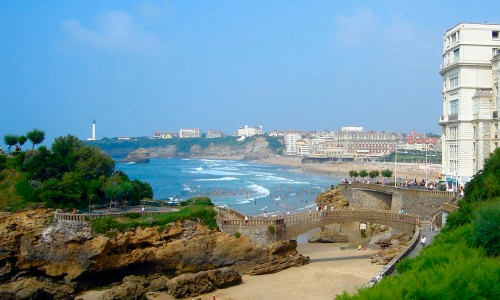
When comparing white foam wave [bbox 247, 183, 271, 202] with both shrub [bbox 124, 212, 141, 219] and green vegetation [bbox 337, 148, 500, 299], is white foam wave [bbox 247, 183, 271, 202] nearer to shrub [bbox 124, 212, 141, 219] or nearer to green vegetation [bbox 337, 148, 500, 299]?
shrub [bbox 124, 212, 141, 219]

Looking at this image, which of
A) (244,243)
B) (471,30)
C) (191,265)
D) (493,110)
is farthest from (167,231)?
(471,30)

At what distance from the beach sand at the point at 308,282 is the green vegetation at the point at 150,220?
149 inches

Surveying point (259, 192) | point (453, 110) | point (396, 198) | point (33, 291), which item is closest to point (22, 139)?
point (33, 291)

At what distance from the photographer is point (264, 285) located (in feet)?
89.7

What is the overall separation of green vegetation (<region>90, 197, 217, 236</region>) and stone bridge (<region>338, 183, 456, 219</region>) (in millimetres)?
14707

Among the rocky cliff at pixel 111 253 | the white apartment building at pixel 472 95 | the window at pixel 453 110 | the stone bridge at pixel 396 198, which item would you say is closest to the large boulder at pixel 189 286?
the rocky cliff at pixel 111 253

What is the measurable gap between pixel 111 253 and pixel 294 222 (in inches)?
454

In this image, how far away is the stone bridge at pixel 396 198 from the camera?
120 feet

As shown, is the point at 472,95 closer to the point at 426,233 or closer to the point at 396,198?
the point at 396,198

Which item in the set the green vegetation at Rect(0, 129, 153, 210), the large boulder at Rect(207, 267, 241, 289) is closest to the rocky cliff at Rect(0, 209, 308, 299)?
the large boulder at Rect(207, 267, 241, 289)

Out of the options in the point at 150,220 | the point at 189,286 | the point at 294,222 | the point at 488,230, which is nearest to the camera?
the point at 488,230

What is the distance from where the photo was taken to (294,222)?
3338 cm

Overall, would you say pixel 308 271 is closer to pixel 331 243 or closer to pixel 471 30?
pixel 331 243

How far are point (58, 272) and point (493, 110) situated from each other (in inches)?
1237
